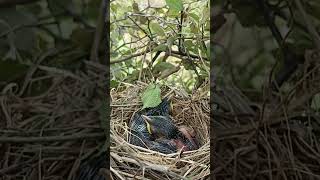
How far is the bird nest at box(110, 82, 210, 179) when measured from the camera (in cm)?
100

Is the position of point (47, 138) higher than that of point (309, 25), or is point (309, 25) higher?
point (309, 25)

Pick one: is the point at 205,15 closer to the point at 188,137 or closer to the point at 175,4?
the point at 175,4

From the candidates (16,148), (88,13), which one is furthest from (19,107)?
(88,13)

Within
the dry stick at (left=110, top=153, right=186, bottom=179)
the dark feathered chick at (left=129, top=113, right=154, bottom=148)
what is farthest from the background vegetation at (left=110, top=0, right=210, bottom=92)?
the dry stick at (left=110, top=153, right=186, bottom=179)

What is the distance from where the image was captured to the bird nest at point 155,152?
3.29ft

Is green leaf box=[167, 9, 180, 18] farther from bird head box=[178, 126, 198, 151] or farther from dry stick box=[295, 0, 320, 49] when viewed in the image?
dry stick box=[295, 0, 320, 49]

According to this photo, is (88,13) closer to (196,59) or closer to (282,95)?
(282,95)

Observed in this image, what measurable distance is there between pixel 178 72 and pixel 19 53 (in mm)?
575

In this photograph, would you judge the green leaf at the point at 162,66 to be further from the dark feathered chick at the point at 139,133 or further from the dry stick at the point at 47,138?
the dry stick at the point at 47,138

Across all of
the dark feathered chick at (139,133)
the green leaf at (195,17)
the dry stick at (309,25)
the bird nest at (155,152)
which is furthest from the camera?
the green leaf at (195,17)

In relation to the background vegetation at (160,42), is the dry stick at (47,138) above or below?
below

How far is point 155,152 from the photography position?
110 centimetres

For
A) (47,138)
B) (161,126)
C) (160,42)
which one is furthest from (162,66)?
(47,138)

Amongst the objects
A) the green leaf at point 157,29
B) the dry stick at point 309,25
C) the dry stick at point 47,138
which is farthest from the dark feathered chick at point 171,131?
the dry stick at point 309,25
